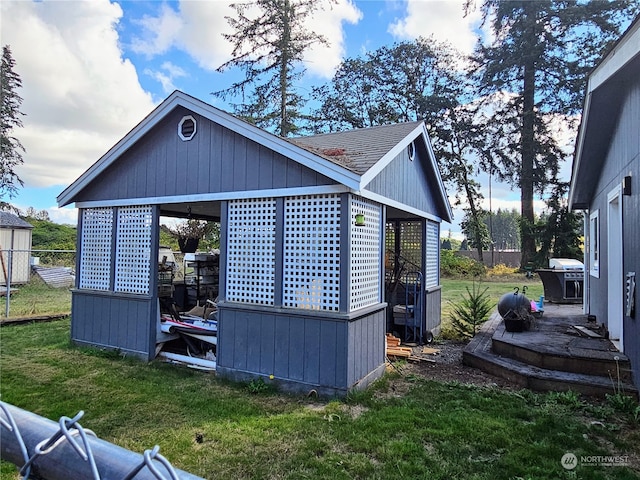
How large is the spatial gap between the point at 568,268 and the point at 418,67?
17922 millimetres

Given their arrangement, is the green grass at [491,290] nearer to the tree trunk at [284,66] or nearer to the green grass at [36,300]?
the green grass at [36,300]

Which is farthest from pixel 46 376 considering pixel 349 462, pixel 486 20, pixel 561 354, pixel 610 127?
pixel 486 20

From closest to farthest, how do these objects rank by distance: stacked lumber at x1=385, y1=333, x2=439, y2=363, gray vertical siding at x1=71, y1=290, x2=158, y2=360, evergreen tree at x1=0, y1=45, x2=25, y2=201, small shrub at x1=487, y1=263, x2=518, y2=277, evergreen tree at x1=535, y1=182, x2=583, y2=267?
gray vertical siding at x1=71, y1=290, x2=158, y2=360 → stacked lumber at x1=385, y1=333, x2=439, y2=363 → evergreen tree at x1=535, y1=182, x2=583, y2=267 → small shrub at x1=487, y1=263, x2=518, y2=277 → evergreen tree at x1=0, y1=45, x2=25, y2=201

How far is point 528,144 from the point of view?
21.2m

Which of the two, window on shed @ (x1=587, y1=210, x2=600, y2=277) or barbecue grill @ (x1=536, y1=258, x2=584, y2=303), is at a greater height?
window on shed @ (x1=587, y1=210, x2=600, y2=277)

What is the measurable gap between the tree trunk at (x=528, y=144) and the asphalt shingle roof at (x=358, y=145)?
16498 mm

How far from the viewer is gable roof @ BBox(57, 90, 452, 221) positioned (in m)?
4.70

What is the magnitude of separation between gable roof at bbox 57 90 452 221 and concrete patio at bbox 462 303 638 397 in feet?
10.4

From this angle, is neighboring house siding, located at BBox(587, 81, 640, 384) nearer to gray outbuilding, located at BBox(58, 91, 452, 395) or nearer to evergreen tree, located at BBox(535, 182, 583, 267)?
gray outbuilding, located at BBox(58, 91, 452, 395)

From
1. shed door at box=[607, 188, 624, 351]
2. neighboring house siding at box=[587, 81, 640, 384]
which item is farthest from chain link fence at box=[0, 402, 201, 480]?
shed door at box=[607, 188, 624, 351]

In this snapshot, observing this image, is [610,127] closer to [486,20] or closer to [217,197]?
[217,197]

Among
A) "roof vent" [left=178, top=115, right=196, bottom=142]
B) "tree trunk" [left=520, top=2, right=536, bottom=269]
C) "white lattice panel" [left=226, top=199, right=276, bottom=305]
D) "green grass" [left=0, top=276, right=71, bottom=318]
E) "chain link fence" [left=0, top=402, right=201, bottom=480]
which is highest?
"tree trunk" [left=520, top=2, right=536, bottom=269]

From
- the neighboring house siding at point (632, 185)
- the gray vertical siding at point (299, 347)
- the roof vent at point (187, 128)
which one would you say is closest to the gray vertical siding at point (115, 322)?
the gray vertical siding at point (299, 347)

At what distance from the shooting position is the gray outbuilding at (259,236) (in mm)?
4820
